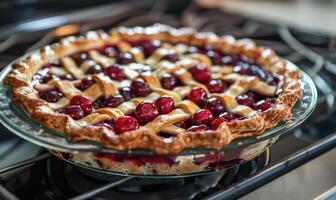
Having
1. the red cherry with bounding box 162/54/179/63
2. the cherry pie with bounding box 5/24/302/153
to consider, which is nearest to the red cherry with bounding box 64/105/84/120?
the cherry pie with bounding box 5/24/302/153

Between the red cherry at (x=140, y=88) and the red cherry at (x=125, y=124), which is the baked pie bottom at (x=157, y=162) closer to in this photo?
the red cherry at (x=125, y=124)

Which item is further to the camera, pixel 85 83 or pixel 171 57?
pixel 171 57

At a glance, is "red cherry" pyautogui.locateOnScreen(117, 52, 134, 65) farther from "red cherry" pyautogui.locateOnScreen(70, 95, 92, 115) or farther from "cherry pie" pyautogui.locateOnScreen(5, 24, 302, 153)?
"red cherry" pyautogui.locateOnScreen(70, 95, 92, 115)

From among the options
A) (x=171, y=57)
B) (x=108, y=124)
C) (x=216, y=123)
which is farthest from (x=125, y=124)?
(x=171, y=57)

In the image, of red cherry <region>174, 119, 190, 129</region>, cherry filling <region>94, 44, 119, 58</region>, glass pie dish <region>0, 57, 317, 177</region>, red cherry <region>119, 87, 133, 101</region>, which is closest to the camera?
glass pie dish <region>0, 57, 317, 177</region>

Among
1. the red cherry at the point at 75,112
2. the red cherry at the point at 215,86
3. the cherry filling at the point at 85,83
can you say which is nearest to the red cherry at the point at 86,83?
the cherry filling at the point at 85,83

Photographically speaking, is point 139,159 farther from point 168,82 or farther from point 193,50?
point 193,50

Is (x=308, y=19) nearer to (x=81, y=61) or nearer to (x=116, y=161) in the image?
(x=81, y=61)
